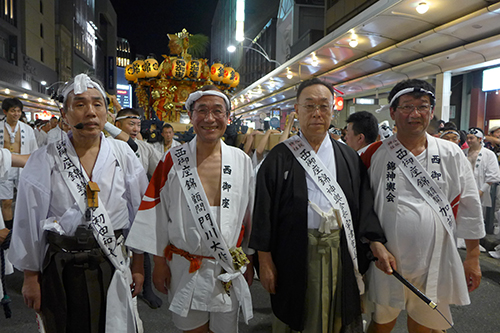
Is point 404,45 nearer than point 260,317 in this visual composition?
No

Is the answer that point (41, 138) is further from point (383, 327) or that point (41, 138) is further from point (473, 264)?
point (473, 264)

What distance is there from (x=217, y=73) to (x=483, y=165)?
5643 millimetres

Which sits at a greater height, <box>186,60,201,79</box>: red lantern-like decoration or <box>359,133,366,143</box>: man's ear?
<box>186,60,201,79</box>: red lantern-like decoration

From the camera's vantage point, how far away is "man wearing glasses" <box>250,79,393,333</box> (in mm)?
1914

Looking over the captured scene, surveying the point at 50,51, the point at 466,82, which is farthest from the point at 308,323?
the point at 50,51

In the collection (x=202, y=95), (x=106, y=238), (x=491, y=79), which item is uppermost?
(x=491, y=79)

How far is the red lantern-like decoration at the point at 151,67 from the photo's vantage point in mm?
7267

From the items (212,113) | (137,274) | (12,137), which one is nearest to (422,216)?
(212,113)

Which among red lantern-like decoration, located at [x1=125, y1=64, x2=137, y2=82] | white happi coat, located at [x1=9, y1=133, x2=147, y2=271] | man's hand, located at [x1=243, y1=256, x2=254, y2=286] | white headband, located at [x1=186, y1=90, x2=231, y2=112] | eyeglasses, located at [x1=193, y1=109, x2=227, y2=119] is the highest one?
red lantern-like decoration, located at [x1=125, y1=64, x2=137, y2=82]

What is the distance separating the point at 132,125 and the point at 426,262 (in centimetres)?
319

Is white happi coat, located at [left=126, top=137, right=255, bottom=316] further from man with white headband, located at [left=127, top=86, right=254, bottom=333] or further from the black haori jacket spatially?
the black haori jacket

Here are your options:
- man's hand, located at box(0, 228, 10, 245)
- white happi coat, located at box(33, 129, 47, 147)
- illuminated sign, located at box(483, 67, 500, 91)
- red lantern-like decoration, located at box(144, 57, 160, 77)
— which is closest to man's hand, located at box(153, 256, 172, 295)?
man's hand, located at box(0, 228, 10, 245)

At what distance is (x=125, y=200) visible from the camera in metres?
1.98

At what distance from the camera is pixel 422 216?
6.61ft
